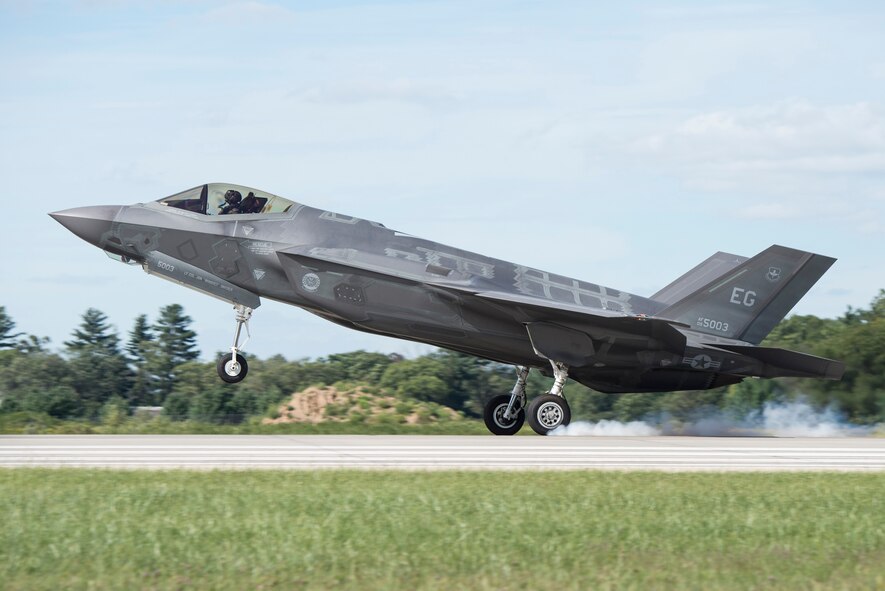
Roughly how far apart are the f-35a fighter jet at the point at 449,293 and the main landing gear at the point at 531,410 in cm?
3

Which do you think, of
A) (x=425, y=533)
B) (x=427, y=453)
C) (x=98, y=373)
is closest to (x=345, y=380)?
(x=98, y=373)

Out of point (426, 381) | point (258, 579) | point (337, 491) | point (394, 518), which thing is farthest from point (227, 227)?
point (426, 381)

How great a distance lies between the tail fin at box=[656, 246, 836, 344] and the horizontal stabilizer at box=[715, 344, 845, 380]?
18.8 inches

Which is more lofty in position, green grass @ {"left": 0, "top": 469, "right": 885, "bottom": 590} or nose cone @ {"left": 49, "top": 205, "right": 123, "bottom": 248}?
nose cone @ {"left": 49, "top": 205, "right": 123, "bottom": 248}

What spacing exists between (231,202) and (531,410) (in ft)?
20.8

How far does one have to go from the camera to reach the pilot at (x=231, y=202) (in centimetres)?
1884

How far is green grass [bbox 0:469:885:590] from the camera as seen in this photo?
675 centimetres

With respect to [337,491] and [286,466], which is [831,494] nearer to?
[337,491]

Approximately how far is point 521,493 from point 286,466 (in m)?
3.13

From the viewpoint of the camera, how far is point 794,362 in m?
18.9

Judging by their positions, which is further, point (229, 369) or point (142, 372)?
point (142, 372)

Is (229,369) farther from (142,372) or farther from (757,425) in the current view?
(142,372)

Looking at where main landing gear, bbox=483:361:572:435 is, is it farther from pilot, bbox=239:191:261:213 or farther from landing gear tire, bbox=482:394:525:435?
pilot, bbox=239:191:261:213

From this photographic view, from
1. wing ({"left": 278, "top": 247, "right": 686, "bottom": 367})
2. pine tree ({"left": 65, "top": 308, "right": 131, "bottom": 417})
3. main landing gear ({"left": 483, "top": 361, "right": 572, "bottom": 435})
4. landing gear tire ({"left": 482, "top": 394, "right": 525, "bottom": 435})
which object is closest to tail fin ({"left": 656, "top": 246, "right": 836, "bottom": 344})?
A: wing ({"left": 278, "top": 247, "right": 686, "bottom": 367})
